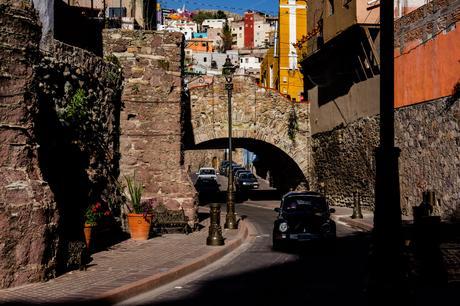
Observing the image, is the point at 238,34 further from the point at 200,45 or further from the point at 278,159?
the point at 278,159

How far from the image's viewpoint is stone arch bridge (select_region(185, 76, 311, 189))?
33000mm

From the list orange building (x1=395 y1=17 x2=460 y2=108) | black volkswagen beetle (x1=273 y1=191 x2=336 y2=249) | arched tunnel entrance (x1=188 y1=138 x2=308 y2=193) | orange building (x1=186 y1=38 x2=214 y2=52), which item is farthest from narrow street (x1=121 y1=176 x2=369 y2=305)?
orange building (x1=186 y1=38 x2=214 y2=52)

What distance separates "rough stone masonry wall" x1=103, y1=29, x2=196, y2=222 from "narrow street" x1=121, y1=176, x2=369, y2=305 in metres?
4.26

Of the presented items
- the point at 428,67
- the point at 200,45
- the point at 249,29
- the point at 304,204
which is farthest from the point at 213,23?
the point at 304,204

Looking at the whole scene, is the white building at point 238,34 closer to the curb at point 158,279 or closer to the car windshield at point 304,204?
the car windshield at point 304,204

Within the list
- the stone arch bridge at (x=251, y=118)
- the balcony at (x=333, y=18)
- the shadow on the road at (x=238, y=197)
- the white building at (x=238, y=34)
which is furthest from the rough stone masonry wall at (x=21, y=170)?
the white building at (x=238, y=34)

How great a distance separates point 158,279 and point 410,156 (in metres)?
15.6

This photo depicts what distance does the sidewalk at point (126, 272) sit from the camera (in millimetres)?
8398

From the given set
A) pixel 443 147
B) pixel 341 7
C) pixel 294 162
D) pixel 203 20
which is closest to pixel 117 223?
pixel 443 147

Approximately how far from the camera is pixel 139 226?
16.2 m

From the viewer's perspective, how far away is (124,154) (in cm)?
1958

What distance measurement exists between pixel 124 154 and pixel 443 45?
1065cm

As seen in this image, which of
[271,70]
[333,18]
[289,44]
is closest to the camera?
[333,18]

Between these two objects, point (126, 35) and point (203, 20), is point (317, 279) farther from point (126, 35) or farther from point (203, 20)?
point (203, 20)
